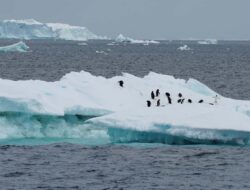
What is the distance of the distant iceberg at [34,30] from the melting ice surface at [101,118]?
11281 centimetres

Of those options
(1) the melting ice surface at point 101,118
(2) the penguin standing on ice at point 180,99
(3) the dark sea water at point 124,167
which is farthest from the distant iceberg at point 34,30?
(3) the dark sea water at point 124,167

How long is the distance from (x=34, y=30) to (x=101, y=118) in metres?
129

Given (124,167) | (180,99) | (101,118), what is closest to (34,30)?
(180,99)

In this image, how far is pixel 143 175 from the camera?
1736cm

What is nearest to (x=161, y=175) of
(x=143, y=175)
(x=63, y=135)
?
(x=143, y=175)

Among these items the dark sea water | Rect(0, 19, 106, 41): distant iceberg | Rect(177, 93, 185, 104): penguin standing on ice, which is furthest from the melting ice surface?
Rect(0, 19, 106, 41): distant iceberg

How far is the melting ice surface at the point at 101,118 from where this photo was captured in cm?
2072

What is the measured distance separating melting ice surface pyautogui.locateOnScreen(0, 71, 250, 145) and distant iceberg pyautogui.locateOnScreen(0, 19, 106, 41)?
112806 mm

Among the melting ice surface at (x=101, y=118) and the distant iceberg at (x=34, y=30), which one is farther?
the distant iceberg at (x=34, y=30)

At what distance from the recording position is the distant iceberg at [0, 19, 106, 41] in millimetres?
137500

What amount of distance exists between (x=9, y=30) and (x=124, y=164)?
398ft

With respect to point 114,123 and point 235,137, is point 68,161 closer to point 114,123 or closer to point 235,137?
point 114,123

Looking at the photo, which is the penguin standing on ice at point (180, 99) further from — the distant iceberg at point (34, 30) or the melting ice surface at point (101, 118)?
the distant iceberg at point (34, 30)

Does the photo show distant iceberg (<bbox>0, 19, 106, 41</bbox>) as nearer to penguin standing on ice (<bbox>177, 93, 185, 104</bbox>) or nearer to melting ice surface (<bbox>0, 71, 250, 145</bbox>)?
penguin standing on ice (<bbox>177, 93, 185, 104</bbox>)
